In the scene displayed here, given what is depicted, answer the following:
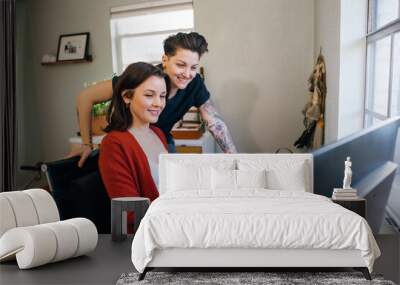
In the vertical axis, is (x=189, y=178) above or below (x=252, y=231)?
above

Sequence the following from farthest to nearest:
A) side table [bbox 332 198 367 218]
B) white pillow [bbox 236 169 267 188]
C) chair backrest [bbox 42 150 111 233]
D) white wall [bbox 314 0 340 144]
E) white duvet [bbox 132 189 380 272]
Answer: chair backrest [bbox 42 150 111 233], white wall [bbox 314 0 340 144], white pillow [bbox 236 169 267 188], side table [bbox 332 198 367 218], white duvet [bbox 132 189 380 272]

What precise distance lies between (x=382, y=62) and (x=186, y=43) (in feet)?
5.33

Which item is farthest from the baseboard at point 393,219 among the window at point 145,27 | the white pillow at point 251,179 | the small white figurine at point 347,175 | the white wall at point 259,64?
the window at point 145,27

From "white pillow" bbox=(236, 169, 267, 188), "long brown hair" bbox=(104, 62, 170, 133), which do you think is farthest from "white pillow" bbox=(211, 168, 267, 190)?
"long brown hair" bbox=(104, 62, 170, 133)

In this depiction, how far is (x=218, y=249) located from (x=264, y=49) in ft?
6.30

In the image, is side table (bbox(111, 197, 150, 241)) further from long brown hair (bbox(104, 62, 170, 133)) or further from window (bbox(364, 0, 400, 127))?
window (bbox(364, 0, 400, 127))

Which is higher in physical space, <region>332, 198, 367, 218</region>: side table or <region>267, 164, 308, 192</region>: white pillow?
<region>267, 164, 308, 192</region>: white pillow

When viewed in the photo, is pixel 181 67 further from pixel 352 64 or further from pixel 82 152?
pixel 352 64

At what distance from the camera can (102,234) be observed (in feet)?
13.3

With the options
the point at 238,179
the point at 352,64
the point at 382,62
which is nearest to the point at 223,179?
the point at 238,179

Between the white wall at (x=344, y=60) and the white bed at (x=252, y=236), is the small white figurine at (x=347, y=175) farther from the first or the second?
the white bed at (x=252, y=236)

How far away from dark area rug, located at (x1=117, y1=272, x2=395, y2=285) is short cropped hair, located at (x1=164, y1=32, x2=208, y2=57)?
6.52ft

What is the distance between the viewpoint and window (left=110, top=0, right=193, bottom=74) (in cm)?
415

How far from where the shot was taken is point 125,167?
4121 millimetres
